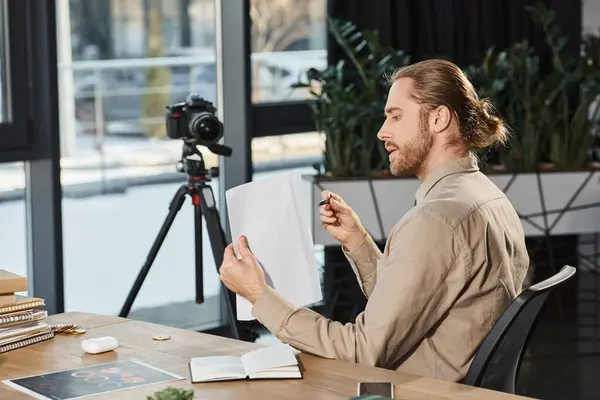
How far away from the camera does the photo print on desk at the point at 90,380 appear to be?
2.03 m

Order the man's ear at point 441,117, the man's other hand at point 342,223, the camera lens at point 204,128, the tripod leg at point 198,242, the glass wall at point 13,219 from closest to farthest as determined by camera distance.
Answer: the man's ear at point 441,117 → the man's other hand at point 342,223 → the camera lens at point 204,128 → the tripod leg at point 198,242 → the glass wall at point 13,219

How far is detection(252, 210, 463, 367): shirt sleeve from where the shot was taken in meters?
2.18

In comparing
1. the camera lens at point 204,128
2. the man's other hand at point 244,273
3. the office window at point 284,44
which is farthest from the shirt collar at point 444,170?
the office window at point 284,44

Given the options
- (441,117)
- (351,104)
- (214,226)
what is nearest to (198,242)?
(214,226)

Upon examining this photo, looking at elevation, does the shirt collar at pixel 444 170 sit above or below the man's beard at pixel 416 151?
below

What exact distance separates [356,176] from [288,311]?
315cm

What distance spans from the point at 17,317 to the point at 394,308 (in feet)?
2.71

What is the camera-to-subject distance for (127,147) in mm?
4965

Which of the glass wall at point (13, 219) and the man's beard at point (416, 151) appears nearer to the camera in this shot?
the man's beard at point (416, 151)

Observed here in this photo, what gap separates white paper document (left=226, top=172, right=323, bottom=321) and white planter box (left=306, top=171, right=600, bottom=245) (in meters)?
2.80

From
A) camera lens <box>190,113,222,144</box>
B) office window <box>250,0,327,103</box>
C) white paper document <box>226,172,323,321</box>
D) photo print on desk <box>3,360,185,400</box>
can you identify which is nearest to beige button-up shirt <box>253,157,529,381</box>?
white paper document <box>226,172,323,321</box>

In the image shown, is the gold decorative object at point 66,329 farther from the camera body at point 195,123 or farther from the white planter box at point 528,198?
the white planter box at point 528,198

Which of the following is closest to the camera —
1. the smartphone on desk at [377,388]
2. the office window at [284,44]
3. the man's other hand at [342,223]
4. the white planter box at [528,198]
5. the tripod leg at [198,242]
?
the smartphone on desk at [377,388]

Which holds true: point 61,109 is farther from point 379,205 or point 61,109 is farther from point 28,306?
point 28,306
